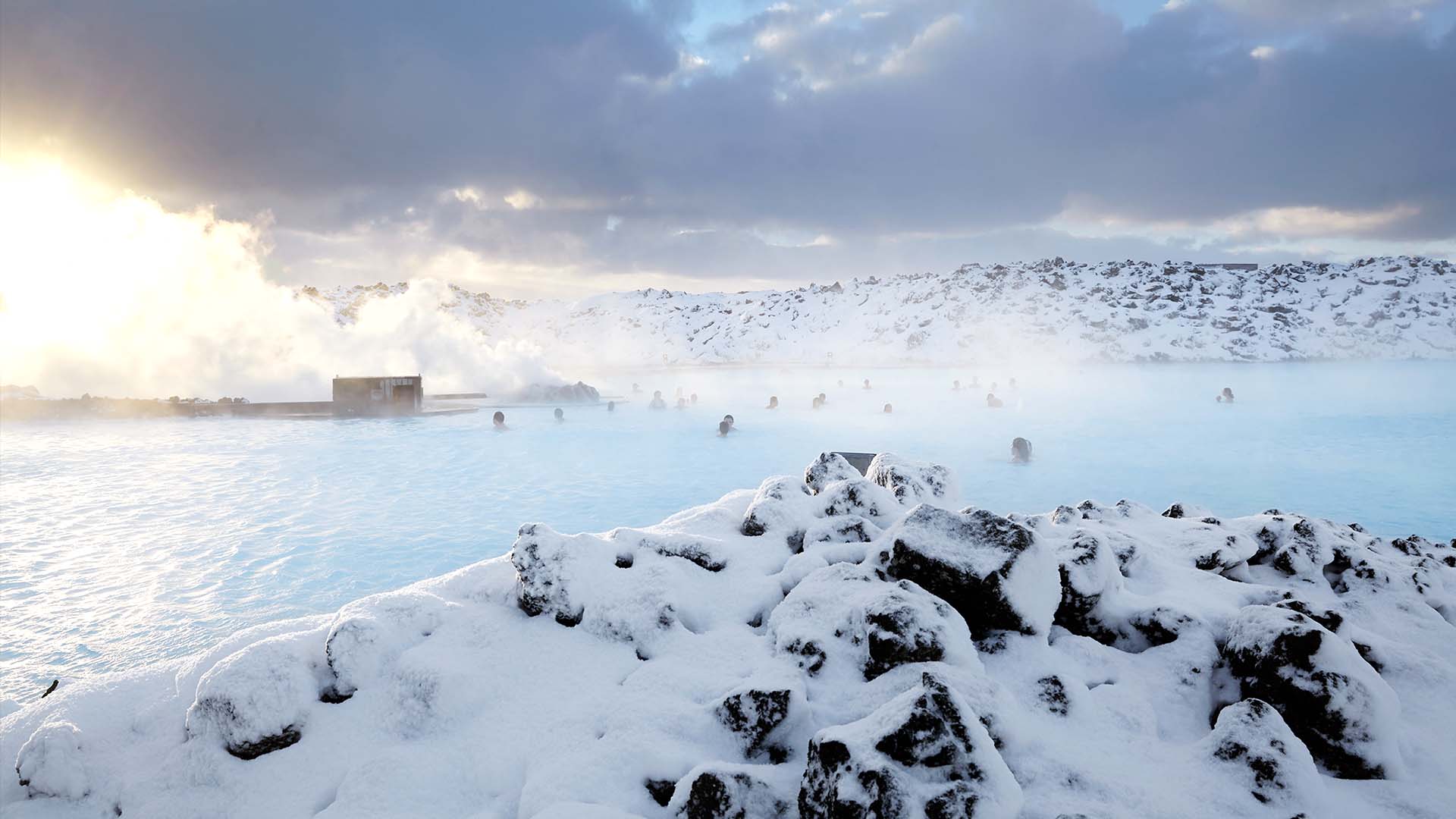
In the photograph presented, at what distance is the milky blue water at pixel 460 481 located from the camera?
6.88m

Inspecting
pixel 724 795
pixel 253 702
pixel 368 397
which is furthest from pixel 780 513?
pixel 368 397

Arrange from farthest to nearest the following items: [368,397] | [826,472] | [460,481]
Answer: [368,397] < [460,481] < [826,472]

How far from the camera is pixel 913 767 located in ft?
6.75

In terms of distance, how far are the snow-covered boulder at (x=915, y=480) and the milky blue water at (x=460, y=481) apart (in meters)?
5.40

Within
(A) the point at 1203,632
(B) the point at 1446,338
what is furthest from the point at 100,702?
(B) the point at 1446,338

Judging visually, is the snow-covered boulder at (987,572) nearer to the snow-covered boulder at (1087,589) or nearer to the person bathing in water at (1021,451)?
the snow-covered boulder at (1087,589)

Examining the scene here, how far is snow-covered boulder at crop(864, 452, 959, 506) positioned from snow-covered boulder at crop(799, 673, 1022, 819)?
2886mm

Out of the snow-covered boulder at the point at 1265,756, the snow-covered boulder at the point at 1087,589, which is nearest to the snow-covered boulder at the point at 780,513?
the snow-covered boulder at the point at 1087,589

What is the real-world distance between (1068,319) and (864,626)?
2594 inches

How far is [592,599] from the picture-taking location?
326cm

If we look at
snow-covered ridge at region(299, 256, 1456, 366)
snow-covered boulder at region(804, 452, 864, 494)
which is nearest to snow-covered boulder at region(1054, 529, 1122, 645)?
snow-covered boulder at region(804, 452, 864, 494)

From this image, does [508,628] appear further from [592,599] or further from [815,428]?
[815,428]

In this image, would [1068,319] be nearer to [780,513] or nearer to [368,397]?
[368,397]

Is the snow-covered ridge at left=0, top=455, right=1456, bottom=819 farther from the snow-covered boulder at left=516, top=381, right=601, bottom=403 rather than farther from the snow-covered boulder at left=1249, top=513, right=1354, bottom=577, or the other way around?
the snow-covered boulder at left=516, top=381, right=601, bottom=403
